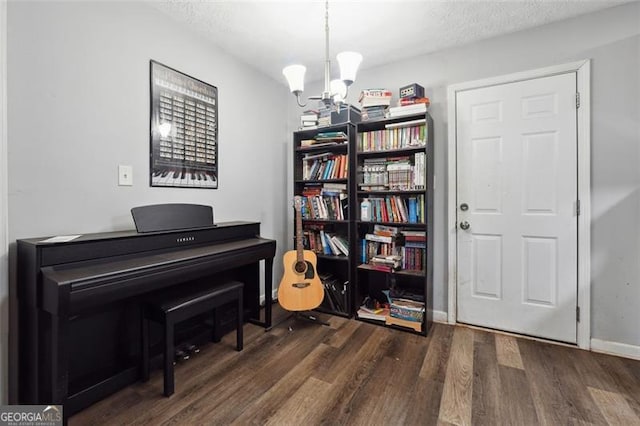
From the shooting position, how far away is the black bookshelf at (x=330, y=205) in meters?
Answer: 2.70

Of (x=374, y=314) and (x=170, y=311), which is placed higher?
(x=170, y=311)

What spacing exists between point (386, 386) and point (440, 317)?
1.15 metres

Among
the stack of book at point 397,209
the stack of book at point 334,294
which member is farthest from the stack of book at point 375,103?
the stack of book at point 334,294

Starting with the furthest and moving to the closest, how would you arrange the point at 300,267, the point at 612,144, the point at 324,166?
the point at 324,166 < the point at 300,267 < the point at 612,144

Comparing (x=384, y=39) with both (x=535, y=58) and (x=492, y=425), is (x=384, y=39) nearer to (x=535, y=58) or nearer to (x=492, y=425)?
(x=535, y=58)

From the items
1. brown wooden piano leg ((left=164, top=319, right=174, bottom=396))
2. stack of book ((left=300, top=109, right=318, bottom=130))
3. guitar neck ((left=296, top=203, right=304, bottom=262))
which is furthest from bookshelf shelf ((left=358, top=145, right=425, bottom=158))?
brown wooden piano leg ((left=164, top=319, right=174, bottom=396))

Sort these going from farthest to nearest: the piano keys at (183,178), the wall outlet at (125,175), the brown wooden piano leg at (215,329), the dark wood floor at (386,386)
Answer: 1. the brown wooden piano leg at (215,329)
2. the piano keys at (183,178)
3. the wall outlet at (125,175)
4. the dark wood floor at (386,386)

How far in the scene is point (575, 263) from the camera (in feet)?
7.12

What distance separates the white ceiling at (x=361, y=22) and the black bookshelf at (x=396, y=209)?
641mm

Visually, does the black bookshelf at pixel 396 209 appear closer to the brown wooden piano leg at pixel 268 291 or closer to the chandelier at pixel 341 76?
the brown wooden piano leg at pixel 268 291

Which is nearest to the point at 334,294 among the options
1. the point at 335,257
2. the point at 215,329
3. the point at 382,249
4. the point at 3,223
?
the point at 335,257

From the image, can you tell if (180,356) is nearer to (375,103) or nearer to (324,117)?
(324,117)

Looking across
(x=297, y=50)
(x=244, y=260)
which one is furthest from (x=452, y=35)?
(x=244, y=260)

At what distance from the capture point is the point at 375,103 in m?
2.62
